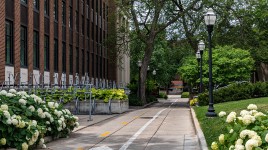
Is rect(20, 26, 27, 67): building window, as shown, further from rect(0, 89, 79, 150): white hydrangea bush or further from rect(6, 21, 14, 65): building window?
rect(0, 89, 79, 150): white hydrangea bush

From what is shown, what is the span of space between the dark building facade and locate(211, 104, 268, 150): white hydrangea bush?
1868 centimetres

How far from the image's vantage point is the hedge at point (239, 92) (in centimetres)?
3222

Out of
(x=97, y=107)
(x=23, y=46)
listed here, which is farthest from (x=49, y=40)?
(x=97, y=107)

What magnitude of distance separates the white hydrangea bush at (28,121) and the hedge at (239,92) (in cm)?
2041

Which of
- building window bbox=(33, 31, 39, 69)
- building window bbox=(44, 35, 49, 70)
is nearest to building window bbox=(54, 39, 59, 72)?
building window bbox=(44, 35, 49, 70)

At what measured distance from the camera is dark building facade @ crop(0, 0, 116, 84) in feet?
82.7

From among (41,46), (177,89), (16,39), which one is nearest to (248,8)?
(41,46)

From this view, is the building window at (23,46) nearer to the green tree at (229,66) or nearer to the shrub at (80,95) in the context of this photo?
→ the shrub at (80,95)

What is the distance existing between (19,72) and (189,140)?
1523cm

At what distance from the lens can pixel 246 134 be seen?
5828 millimetres

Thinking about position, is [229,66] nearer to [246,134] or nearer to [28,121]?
[28,121]

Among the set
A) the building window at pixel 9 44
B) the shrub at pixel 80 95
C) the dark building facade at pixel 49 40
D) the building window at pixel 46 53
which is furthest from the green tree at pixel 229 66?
the building window at pixel 9 44

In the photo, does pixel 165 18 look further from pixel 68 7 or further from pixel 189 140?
pixel 189 140

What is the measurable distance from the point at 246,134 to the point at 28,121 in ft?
20.1
